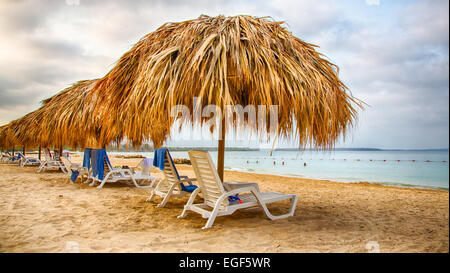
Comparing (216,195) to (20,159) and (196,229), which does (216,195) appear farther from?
(20,159)

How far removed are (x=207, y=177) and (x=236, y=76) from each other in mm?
1293

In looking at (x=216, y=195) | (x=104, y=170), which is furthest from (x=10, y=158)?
(x=216, y=195)

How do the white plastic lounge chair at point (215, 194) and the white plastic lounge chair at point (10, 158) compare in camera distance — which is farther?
the white plastic lounge chair at point (10, 158)

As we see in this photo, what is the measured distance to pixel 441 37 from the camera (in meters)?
2.36

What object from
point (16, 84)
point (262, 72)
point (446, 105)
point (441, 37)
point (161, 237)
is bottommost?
→ point (161, 237)

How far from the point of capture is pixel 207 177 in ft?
10.3

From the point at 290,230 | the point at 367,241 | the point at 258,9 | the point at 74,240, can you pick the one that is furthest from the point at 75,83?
the point at 367,241

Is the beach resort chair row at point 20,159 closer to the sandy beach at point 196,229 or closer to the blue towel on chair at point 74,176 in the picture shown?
the blue towel on chair at point 74,176

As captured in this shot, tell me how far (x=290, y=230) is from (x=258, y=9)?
3.88 metres

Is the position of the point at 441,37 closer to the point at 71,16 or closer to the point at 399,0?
the point at 399,0

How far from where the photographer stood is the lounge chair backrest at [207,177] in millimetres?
2953

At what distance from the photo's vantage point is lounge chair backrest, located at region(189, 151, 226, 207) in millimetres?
2953

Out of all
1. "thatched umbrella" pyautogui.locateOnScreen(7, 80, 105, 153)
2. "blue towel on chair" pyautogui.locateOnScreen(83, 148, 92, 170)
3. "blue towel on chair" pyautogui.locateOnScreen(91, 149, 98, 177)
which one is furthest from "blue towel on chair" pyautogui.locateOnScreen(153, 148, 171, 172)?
"blue towel on chair" pyautogui.locateOnScreen(83, 148, 92, 170)

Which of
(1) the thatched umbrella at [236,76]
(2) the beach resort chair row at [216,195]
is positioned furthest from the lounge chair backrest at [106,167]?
(2) the beach resort chair row at [216,195]
